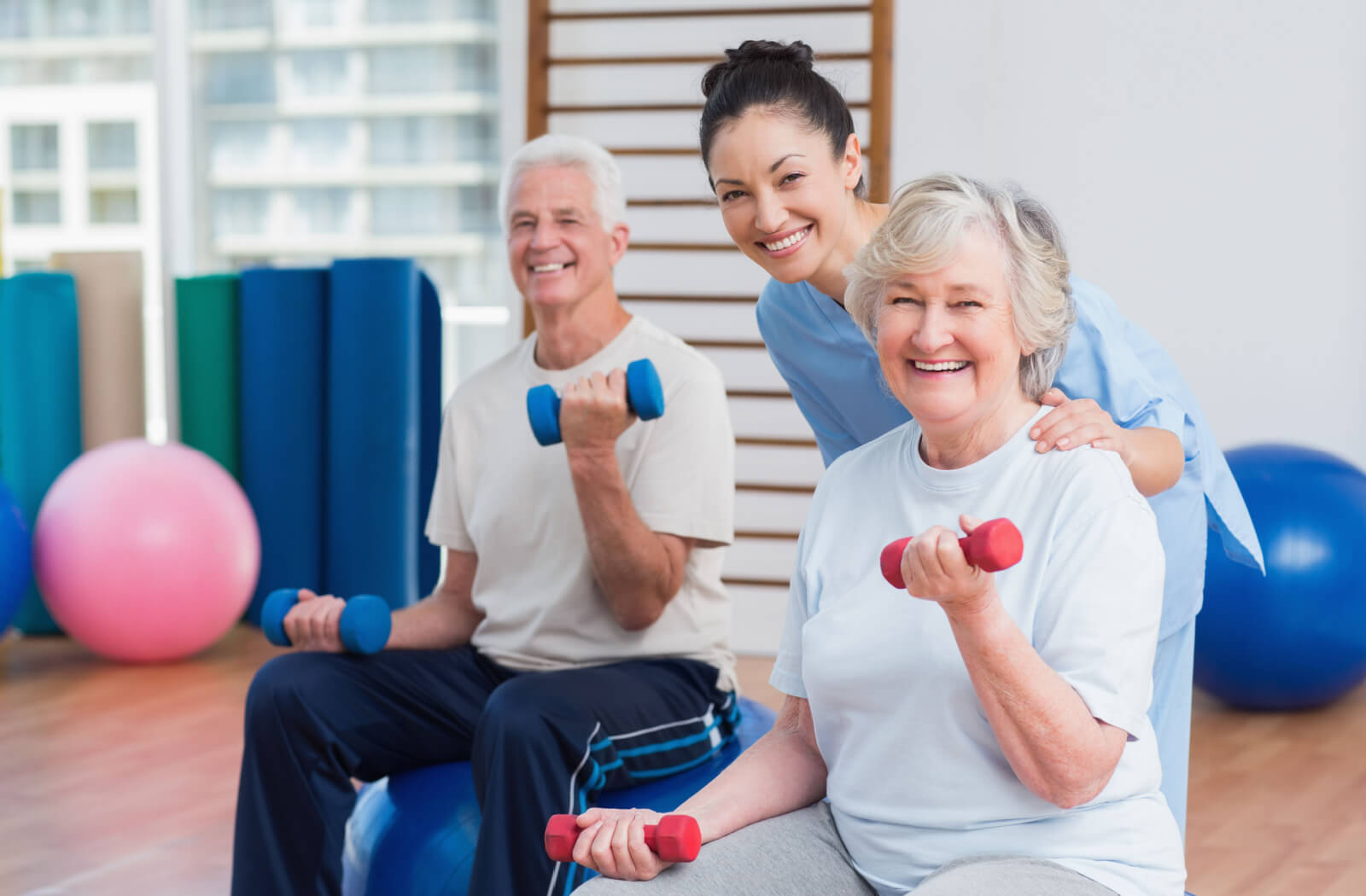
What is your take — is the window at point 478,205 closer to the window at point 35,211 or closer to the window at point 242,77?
the window at point 242,77

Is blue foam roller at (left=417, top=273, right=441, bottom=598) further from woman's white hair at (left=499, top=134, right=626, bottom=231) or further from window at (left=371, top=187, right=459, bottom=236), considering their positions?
woman's white hair at (left=499, top=134, right=626, bottom=231)

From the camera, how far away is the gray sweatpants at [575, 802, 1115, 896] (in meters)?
1.03

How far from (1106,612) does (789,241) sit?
1.96ft

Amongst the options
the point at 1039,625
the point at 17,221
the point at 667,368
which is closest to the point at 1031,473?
the point at 1039,625

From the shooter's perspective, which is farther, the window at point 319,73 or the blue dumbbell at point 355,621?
the window at point 319,73

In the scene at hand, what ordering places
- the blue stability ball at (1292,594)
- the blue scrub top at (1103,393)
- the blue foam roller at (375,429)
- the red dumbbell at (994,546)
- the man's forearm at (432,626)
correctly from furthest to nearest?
the blue foam roller at (375,429), the blue stability ball at (1292,594), the man's forearm at (432,626), the blue scrub top at (1103,393), the red dumbbell at (994,546)

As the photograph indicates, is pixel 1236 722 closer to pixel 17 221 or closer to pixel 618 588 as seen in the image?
pixel 618 588

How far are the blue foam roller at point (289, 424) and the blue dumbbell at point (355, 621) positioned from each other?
211cm

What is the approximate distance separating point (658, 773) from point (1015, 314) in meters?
0.83

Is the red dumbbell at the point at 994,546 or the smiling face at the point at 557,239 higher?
the smiling face at the point at 557,239

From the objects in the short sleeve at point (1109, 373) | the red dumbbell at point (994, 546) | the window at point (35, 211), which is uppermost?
the window at point (35, 211)

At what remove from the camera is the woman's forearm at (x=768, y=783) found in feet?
3.98

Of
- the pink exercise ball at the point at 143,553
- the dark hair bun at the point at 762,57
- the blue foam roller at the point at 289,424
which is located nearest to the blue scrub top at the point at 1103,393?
the dark hair bun at the point at 762,57

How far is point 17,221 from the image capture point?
4.62 metres
